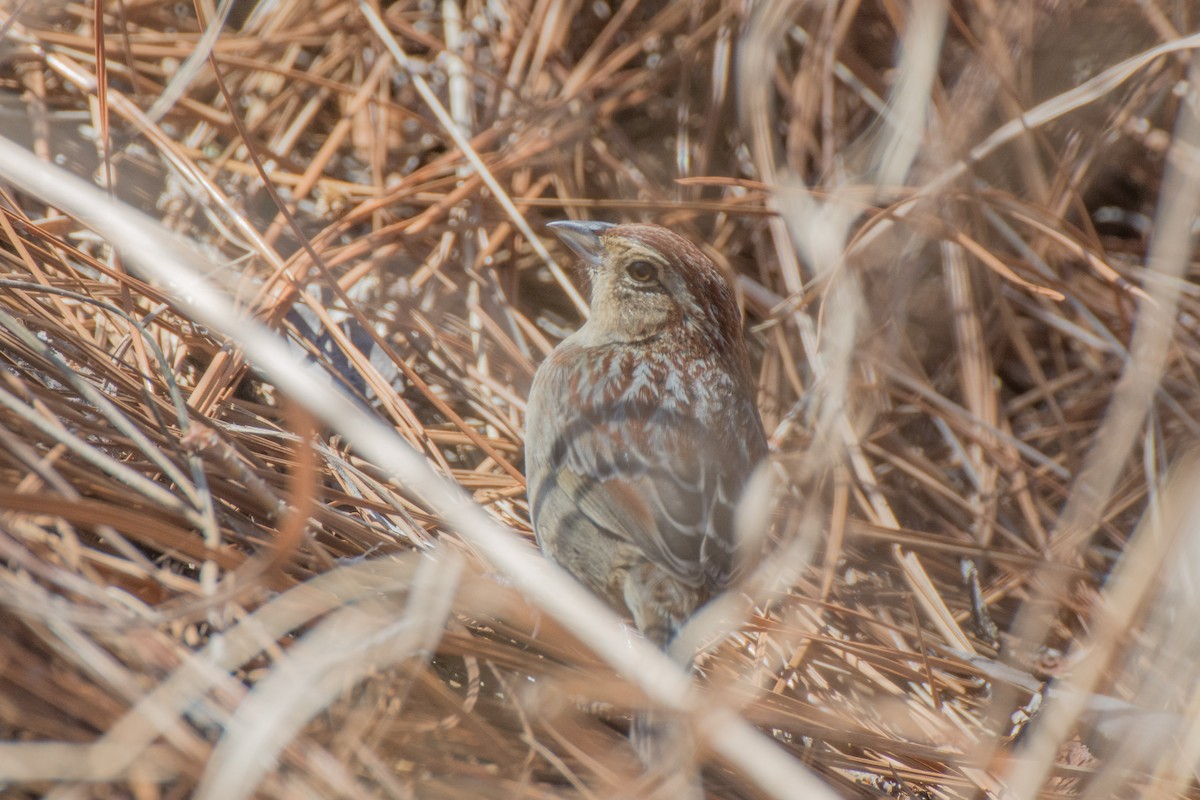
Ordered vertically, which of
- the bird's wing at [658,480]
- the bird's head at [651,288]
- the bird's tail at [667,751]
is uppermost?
the bird's head at [651,288]

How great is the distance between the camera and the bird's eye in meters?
3.36

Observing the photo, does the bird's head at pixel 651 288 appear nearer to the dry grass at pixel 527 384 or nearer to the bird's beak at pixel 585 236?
the bird's beak at pixel 585 236

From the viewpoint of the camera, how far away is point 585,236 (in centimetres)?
344

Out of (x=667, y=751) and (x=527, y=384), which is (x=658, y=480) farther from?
(x=527, y=384)

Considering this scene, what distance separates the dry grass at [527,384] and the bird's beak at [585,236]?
31 cm

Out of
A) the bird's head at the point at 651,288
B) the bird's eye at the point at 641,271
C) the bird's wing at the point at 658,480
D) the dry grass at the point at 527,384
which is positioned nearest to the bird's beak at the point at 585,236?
the bird's head at the point at 651,288

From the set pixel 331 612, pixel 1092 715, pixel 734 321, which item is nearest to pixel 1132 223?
pixel 734 321

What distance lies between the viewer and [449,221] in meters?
3.86

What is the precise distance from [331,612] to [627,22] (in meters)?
3.27

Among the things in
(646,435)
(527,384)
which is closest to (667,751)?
(646,435)

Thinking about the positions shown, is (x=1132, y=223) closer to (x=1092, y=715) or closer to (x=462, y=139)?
(x=1092, y=715)

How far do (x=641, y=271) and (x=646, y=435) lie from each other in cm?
71

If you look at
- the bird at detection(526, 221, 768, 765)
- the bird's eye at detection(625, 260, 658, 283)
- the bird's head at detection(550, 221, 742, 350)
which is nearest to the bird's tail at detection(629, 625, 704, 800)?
the bird at detection(526, 221, 768, 765)

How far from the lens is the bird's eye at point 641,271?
11.0 feet
